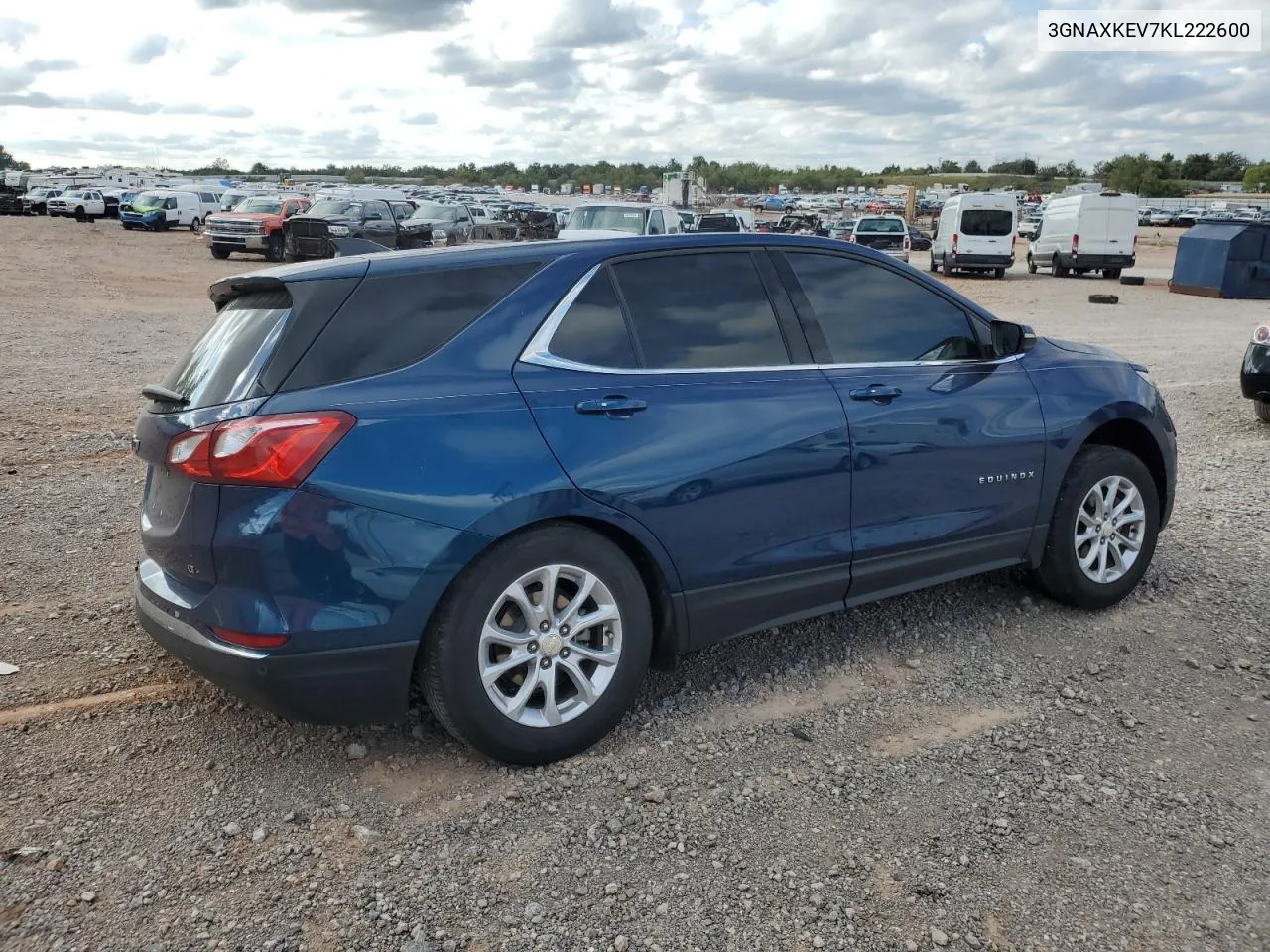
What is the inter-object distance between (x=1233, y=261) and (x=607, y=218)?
14423 millimetres

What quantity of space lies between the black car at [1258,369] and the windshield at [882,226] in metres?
21.9

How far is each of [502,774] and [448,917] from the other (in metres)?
0.71

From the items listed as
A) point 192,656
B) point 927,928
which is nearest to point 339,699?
point 192,656

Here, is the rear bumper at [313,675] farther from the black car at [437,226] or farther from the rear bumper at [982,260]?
the rear bumper at [982,260]

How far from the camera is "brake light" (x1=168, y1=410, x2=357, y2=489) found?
307 centimetres

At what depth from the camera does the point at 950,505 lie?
4355mm

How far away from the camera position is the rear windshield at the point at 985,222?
2934cm

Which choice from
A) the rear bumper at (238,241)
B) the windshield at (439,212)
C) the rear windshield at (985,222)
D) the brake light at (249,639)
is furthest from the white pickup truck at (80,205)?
the brake light at (249,639)

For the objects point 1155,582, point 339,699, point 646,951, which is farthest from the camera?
point 1155,582

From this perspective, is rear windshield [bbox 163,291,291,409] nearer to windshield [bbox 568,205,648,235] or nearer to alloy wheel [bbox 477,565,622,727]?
alloy wheel [bbox 477,565,622,727]

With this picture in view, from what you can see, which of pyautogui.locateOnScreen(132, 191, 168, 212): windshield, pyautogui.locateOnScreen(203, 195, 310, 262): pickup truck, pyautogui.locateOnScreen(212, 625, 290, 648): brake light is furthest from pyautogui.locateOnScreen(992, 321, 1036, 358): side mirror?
pyautogui.locateOnScreen(132, 191, 168, 212): windshield

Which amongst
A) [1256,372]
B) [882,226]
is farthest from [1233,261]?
[1256,372]

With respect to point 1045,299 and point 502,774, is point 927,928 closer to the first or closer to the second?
point 502,774

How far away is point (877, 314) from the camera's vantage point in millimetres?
4355
